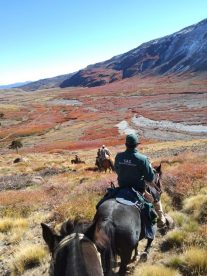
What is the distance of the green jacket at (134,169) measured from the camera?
8.03 m

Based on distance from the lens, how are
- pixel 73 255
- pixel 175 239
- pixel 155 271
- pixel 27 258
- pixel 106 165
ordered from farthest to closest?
pixel 106 165
pixel 175 239
pixel 27 258
pixel 155 271
pixel 73 255

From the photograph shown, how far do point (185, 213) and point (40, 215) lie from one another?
4606 millimetres

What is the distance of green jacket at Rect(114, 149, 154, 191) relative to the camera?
316 inches

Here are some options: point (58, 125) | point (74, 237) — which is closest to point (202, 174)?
point (74, 237)

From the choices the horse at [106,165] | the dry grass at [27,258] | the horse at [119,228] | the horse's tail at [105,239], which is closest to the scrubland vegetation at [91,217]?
the dry grass at [27,258]

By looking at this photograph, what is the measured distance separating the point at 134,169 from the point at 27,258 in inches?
134

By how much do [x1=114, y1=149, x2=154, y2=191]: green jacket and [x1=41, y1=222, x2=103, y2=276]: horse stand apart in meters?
3.14

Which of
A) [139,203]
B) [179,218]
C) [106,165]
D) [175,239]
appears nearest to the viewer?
[139,203]

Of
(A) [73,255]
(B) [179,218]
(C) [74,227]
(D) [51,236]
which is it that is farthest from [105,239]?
(B) [179,218]

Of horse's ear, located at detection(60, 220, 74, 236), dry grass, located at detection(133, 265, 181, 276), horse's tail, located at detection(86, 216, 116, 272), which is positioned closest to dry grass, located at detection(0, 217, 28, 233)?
dry grass, located at detection(133, 265, 181, 276)

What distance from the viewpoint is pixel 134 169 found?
8062 mm

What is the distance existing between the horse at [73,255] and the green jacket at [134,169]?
314 centimetres

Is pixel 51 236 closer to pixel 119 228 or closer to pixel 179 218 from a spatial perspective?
pixel 119 228

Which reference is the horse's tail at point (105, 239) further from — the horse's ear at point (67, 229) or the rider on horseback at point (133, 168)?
the rider on horseback at point (133, 168)
